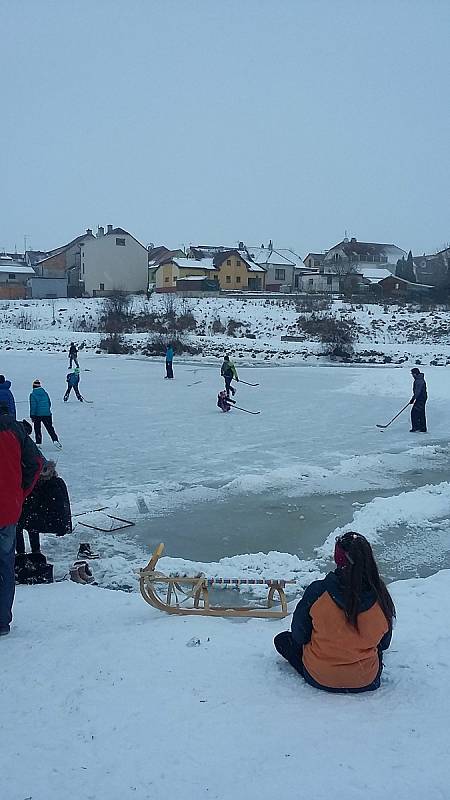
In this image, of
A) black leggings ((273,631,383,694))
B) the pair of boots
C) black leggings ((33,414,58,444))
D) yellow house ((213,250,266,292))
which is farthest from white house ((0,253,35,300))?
black leggings ((273,631,383,694))

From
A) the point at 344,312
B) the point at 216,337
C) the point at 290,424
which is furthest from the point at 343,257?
the point at 290,424

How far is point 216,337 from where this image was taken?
139 ft

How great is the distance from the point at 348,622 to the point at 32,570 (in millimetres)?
3389

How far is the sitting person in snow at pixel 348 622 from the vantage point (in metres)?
3.46

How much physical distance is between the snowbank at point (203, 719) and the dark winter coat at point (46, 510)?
1.52 m

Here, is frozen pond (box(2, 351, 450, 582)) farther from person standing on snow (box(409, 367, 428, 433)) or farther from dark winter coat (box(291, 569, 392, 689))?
dark winter coat (box(291, 569, 392, 689))

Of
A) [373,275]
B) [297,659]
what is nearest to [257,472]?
[297,659]

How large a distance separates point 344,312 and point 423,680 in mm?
44726

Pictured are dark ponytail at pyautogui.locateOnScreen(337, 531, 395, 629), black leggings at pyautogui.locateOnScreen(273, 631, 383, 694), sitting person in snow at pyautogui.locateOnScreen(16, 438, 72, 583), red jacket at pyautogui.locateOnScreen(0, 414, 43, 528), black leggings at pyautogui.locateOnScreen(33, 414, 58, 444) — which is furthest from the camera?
black leggings at pyautogui.locateOnScreen(33, 414, 58, 444)

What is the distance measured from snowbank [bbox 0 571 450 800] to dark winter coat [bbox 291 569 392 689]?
104 millimetres

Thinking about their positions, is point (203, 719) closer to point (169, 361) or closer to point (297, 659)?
point (297, 659)

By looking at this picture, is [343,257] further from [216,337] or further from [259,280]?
[216,337]

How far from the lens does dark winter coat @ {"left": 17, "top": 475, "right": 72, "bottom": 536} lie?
6.21m

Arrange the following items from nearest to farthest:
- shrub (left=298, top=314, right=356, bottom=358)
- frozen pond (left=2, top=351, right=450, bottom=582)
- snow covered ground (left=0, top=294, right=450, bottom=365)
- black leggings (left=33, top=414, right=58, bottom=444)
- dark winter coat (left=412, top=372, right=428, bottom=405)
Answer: frozen pond (left=2, top=351, right=450, bottom=582) < black leggings (left=33, top=414, right=58, bottom=444) < dark winter coat (left=412, top=372, right=428, bottom=405) < shrub (left=298, top=314, right=356, bottom=358) < snow covered ground (left=0, top=294, right=450, bottom=365)
